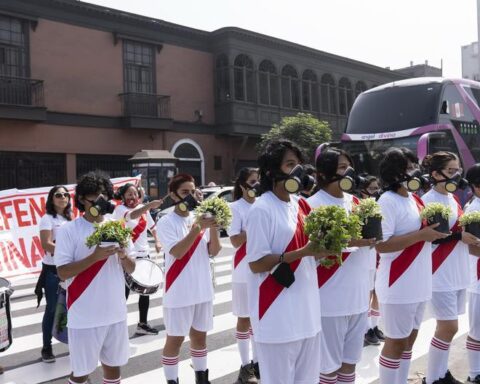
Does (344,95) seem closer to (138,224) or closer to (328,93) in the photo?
(328,93)

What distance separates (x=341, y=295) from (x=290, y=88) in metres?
26.9

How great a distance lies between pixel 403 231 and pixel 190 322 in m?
1.91

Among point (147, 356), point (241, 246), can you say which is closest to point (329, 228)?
point (241, 246)

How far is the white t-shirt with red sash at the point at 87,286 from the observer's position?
3.75 metres

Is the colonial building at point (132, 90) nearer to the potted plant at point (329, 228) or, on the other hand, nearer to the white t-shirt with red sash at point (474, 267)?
the white t-shirt with red sash at point (474, 267)

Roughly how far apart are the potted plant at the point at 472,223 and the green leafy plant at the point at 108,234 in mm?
2687

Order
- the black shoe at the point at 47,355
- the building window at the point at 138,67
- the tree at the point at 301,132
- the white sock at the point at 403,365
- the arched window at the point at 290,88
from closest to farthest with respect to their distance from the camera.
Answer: the white sock at the point at 403,365
the black shoe at the point at 47,355
the building window at the point at 138,67
the tree at the point at 301,132
the arched window at the point at 290,88

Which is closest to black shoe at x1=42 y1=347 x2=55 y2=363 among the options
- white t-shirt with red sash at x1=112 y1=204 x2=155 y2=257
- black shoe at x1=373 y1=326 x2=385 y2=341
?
white t-shirt with red sash at x1=112 y1=204 x2=155 y2=257

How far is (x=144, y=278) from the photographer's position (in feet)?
18.7

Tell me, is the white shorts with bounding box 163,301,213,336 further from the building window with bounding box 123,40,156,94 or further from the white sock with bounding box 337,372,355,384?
the building window with bounding box 123,40,156,94

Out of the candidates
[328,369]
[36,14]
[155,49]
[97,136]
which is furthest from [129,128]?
[328,369]

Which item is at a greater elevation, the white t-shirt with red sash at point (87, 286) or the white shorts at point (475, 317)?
the white t-shirt with red sash at point (87, 286)

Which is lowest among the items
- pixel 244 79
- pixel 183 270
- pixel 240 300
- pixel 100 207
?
pixel 240 300

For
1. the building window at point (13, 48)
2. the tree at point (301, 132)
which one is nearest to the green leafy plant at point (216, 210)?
the building window at point (13, 48)
